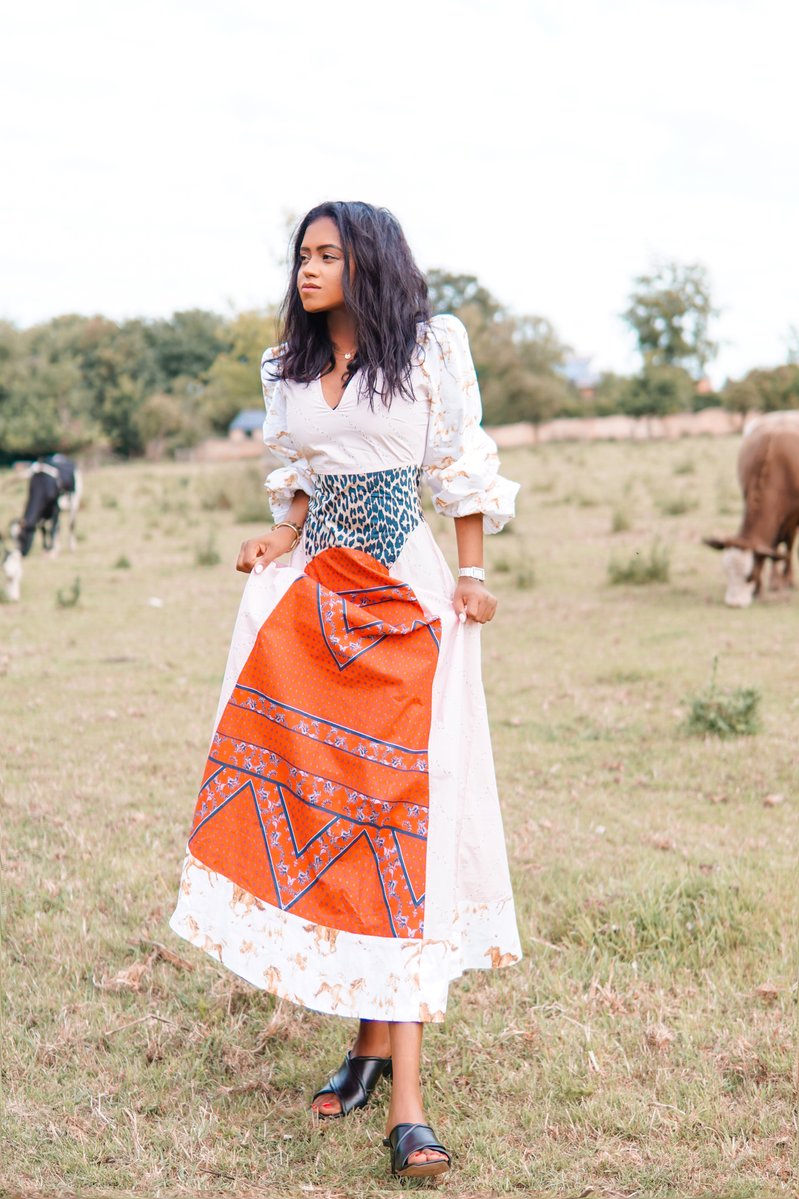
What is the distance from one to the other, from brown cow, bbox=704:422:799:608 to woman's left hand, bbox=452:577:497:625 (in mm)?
7336

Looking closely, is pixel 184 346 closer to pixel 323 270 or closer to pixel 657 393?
pixel 657 393

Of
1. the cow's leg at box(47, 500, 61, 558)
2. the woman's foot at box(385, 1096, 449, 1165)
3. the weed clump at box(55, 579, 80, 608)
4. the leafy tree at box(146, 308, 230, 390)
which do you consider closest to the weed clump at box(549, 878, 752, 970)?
the woman's foot at box(385, 1096, 449, 1165)

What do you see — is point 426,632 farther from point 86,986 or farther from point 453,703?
point 86,986

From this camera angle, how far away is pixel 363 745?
2.64 metres

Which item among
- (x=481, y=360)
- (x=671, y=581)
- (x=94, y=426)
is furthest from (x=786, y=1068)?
(x=481, y=360)

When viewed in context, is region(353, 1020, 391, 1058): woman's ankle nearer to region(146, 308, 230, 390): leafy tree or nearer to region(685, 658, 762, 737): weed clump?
region(685, 658, 762, 737): weed clump

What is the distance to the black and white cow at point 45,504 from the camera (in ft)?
43.3

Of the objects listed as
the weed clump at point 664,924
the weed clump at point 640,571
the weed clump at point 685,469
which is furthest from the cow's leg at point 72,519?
the weed clump at point 664,924

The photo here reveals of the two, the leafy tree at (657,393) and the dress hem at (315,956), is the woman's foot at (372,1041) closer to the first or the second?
the dress hem at (315,956)

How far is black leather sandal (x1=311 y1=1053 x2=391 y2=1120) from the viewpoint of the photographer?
2.77m

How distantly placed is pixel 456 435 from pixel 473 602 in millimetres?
401

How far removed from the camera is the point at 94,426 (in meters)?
39.7

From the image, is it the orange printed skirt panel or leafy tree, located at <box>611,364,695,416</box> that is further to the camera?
leafy tree, located at <box>611,364,695,416</box>

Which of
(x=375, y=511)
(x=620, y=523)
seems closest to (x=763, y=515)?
(x=620, y=523)
